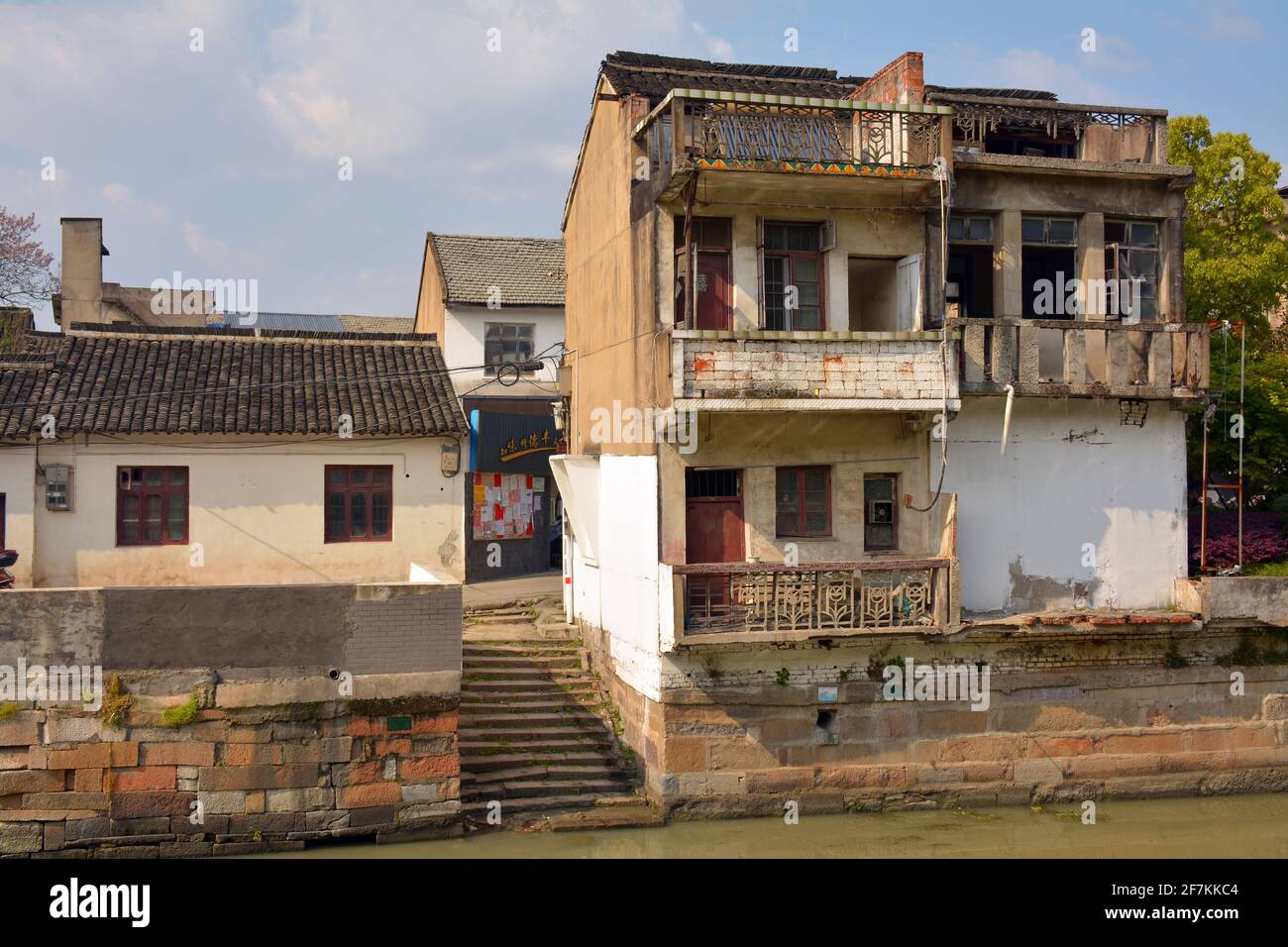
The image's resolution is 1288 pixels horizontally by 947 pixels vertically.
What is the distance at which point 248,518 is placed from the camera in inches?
774

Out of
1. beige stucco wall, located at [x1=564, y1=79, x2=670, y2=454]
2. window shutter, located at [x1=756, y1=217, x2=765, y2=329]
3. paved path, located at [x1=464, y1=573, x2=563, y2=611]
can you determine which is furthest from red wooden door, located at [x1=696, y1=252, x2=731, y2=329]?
paved path, located at [x1=464, y1=573, x2=563, y2=611]

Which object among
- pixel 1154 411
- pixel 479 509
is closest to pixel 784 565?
pixel 1154 411

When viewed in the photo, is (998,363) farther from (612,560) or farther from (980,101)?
(612,560)

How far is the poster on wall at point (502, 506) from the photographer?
25.7 meters

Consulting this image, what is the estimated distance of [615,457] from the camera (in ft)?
56.2

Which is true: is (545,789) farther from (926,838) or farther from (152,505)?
(152,505)

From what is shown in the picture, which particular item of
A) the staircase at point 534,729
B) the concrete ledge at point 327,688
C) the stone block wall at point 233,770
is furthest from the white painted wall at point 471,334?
the stone block wall at point 233,770

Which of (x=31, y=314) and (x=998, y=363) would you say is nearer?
(x=998, y=363)

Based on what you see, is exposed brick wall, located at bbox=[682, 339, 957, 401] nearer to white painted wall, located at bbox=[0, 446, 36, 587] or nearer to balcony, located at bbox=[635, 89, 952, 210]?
balcony, located at bbox=[635, 89, 952, 210]

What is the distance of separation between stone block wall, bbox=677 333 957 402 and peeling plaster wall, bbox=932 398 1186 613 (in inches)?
54.7

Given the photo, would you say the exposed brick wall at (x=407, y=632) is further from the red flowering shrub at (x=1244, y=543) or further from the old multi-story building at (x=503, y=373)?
the red flowering shrub at (x=1244, y=543)

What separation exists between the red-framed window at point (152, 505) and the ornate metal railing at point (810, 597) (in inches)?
365

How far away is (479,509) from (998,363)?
12.9 meters

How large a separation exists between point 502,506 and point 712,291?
36.9ft
